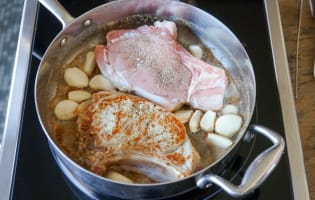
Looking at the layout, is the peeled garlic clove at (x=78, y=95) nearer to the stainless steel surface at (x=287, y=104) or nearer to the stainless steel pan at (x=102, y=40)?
the stainless steel pan at (x=102, y=40)

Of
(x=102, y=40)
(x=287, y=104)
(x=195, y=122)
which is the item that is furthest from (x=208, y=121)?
(x=102, y=40)

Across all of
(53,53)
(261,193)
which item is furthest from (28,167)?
(261,193)

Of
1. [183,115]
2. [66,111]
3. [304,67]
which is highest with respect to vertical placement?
A: [66,111]

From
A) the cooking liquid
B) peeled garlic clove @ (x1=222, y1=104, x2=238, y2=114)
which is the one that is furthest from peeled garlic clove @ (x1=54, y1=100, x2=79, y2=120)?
peeled garlic clove @ (x1=222, y1=104, x2=238, y2=114)

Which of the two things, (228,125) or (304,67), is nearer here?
(228,125)

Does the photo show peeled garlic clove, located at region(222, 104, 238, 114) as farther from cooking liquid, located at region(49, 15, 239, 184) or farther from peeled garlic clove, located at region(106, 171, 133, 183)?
peeled garlic clove, located at region(106, 171, 133, 183)

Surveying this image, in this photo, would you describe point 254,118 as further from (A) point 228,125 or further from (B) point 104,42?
(B) point 104,42

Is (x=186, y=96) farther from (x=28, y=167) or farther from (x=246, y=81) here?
(x=28, y=167)
